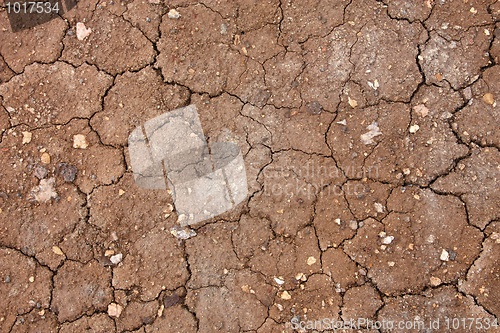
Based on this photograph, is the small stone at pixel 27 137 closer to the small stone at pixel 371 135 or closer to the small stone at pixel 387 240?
the small stone at pixel 371 135

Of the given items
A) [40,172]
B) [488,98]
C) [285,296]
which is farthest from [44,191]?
[488,98]

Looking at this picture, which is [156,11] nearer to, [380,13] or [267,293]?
[380,13]

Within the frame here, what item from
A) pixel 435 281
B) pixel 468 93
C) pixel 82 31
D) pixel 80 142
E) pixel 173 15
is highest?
pixel 173 15

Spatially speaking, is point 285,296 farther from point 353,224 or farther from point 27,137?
point 27,137

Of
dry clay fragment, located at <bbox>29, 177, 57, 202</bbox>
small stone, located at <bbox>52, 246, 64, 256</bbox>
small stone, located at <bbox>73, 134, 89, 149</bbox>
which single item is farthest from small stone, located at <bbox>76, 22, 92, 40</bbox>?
small stone, located at <bbox>52, 246, 64, 256</bbox>

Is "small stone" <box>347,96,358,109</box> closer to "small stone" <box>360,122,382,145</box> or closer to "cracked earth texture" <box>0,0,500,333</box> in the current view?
"cracked earth texture" <box>0,0,500,333</box>

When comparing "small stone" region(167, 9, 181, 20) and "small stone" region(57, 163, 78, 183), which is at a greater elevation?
"small stone" region(167, 9, 181, 20)
